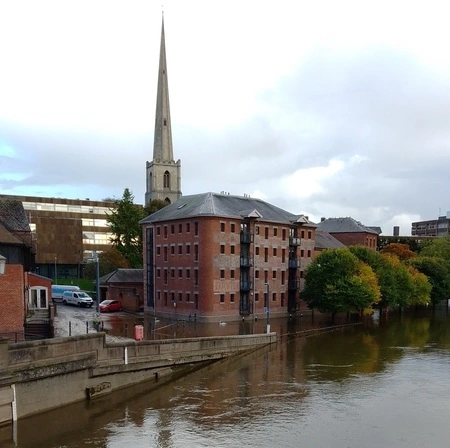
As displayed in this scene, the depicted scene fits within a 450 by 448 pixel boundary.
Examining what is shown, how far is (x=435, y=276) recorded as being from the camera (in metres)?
77.6

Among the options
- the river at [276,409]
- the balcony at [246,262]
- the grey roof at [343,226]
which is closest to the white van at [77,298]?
the balcony at [246,262]

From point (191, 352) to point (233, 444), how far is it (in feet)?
45.5

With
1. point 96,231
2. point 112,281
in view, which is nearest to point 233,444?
point 112,281

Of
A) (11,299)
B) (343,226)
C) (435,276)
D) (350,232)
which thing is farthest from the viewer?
(343,226)

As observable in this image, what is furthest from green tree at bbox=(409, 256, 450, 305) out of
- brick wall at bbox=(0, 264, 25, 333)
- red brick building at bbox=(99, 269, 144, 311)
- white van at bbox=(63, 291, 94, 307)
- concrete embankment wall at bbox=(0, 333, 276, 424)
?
brick wall at bbox=(0, 264, 25, 333)

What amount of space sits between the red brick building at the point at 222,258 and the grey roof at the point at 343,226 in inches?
1269

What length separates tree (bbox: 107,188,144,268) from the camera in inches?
3228

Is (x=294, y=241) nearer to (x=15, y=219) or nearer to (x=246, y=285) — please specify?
(x=246, y=285)

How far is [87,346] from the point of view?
27.4 metres

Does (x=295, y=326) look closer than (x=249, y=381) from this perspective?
No

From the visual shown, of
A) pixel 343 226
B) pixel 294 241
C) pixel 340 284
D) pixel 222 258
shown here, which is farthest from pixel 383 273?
pixel 343 226

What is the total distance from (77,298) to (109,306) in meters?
4.37

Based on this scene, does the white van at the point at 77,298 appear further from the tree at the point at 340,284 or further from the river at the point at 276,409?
the river at the point at 276,409

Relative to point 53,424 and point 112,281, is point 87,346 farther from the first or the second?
point 112,281
